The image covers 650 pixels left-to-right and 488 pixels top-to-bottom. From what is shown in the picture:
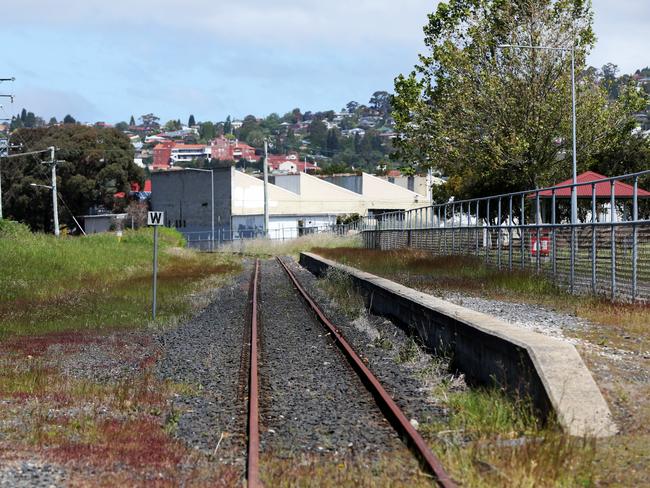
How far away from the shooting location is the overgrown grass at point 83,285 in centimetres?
2162

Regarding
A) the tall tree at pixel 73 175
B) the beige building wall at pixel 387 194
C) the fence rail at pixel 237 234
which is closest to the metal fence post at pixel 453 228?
the fence rail at pixel 237 234

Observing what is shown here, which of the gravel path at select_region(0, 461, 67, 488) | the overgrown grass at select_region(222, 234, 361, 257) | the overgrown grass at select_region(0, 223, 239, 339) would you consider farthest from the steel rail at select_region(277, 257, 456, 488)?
the overgrown grass at select_region(222, 234, 361, 257)

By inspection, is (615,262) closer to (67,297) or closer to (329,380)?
(329,380)

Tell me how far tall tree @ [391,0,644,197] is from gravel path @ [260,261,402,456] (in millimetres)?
22773

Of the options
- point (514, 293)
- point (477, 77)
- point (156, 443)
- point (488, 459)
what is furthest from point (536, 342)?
point (477, 77)

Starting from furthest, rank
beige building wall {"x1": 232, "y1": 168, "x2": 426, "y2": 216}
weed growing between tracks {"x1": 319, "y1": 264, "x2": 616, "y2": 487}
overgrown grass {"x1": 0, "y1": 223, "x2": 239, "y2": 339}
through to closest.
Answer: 1. beige building wall {"x1": 232, "y1": 168, "x2": 426, "y2": 216}
2. overgrown grass {"x1": 0, "y1": 223, "x2": 239, "y2": 339}
3. weed growing between tracks {"x1": 319, "y1": 264, "x2": 616, "y2": 487}

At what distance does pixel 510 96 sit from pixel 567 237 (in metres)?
18.4

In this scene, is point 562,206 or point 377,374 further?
point 562,206

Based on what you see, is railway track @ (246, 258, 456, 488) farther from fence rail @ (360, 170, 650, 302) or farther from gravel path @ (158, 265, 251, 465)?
fence rail @ (360, 170, 650, 302)

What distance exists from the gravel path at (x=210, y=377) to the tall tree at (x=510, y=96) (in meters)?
19.1

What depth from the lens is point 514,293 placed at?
22.6 meters

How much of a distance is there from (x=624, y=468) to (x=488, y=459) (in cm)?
103

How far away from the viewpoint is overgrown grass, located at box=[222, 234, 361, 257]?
2803 inches

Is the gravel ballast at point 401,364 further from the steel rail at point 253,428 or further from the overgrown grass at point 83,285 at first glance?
the overgrown grass at point 83,285
